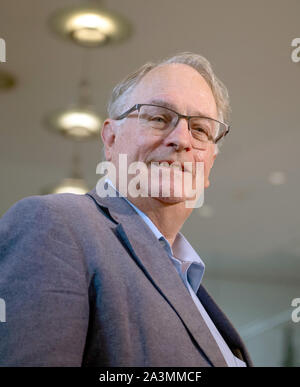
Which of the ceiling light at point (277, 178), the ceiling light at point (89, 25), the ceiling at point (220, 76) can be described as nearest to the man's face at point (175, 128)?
the ceiling light at point (89, 25)

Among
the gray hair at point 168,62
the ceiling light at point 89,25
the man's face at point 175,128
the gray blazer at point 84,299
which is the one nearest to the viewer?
the gray blazer at point 84,299

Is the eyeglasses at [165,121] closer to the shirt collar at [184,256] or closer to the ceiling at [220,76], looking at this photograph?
the shirt collar at [184,256]

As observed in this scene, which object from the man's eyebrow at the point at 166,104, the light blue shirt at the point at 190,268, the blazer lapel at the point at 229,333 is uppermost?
the man's eyebrow at the point at 166,104

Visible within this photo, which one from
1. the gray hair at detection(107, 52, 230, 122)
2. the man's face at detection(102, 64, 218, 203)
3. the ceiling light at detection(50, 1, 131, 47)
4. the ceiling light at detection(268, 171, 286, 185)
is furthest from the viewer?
the ceiling light at detection(268, 171, 286, 185)

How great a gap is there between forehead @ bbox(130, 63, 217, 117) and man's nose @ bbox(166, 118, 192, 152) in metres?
0.03

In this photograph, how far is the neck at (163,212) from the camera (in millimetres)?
1008

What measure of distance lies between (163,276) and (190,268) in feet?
0.79

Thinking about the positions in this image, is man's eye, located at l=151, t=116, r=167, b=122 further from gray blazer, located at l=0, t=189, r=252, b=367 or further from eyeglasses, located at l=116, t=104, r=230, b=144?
gray blazer, located at l=0, t=189, r=252, b=367

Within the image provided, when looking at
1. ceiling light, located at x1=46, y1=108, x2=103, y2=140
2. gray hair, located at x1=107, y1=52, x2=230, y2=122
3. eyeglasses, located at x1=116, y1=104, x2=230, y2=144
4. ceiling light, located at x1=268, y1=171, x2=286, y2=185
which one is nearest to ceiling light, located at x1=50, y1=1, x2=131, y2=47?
ceiling light, located at x1=46, y1=108, x2=103, y2=140

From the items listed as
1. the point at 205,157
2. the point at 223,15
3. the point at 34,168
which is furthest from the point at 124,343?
the point at 34,168

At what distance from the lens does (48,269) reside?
27.5 inches

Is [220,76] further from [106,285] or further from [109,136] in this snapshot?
[106,285]

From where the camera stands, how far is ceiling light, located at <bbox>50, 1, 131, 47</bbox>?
2535 mm

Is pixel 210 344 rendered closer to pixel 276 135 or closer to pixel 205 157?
pixel 205 157
